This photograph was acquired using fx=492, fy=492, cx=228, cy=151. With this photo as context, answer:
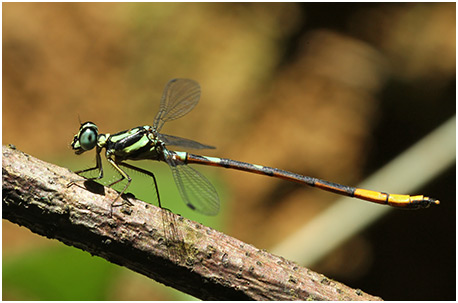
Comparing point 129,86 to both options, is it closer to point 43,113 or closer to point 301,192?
point 43,113

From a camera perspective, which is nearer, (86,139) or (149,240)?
(149,240)

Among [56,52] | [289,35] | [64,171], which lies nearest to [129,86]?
[56,52]

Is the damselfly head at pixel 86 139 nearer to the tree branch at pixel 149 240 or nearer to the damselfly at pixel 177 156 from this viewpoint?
the damselfly at pixel 177 156

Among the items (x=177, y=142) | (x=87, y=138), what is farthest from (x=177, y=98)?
(x=87, y=138)

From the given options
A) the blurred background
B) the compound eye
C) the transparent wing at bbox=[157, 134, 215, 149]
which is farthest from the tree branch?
the blurred background

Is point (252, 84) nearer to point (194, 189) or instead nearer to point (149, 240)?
point (194, 189)

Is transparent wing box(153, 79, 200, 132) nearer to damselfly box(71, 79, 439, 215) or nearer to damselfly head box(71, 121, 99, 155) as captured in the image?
damselfly box(71, 79, 439, 215)

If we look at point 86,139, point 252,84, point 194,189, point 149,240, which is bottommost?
point 149,240
